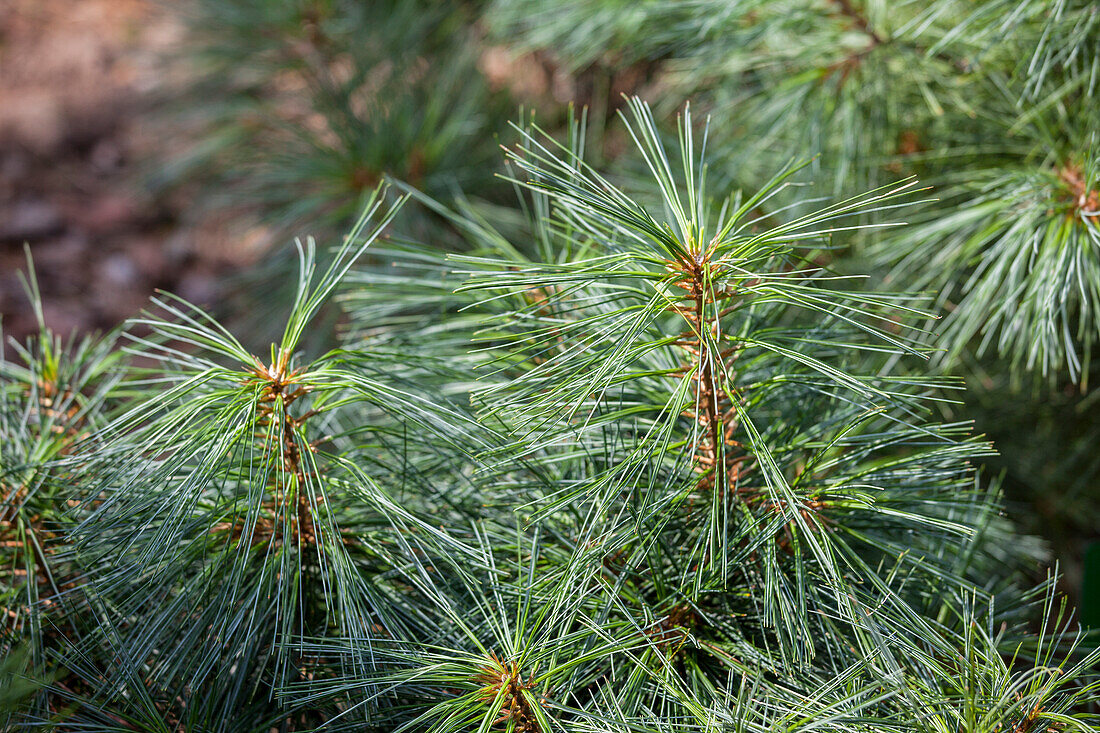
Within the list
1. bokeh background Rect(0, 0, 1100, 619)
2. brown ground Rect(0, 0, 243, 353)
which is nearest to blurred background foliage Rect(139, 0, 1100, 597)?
bokeh background Rect(0, 0, 1100, 619)

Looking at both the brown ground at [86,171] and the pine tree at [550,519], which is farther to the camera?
the brown ground at [86,171]

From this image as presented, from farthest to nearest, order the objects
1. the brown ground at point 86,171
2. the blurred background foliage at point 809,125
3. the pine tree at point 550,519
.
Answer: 1. the brown ground at point 86,171
2. the blurred background foliage at point 809,125
3. the pine tree at point 550,519

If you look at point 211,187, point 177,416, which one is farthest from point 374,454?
point 211,187

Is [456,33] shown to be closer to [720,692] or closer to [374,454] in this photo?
[374,454]

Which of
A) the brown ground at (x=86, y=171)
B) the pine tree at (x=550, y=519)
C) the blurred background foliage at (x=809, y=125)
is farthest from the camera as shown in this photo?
the brown ground at (x=86, y=171)

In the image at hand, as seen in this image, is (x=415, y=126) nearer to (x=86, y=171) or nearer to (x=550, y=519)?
(x=550, y=519)

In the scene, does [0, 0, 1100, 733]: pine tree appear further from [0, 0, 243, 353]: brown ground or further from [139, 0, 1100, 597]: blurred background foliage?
[0, 0, 243, 353]: brown ground

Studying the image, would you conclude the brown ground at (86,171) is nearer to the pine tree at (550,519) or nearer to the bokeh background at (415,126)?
the bokeh background at (415,126)

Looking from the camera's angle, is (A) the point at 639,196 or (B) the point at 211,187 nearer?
(A) the point at 639,196

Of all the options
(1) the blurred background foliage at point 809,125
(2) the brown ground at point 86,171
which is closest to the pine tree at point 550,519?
(1) the blurred background foliage at point 809,125
